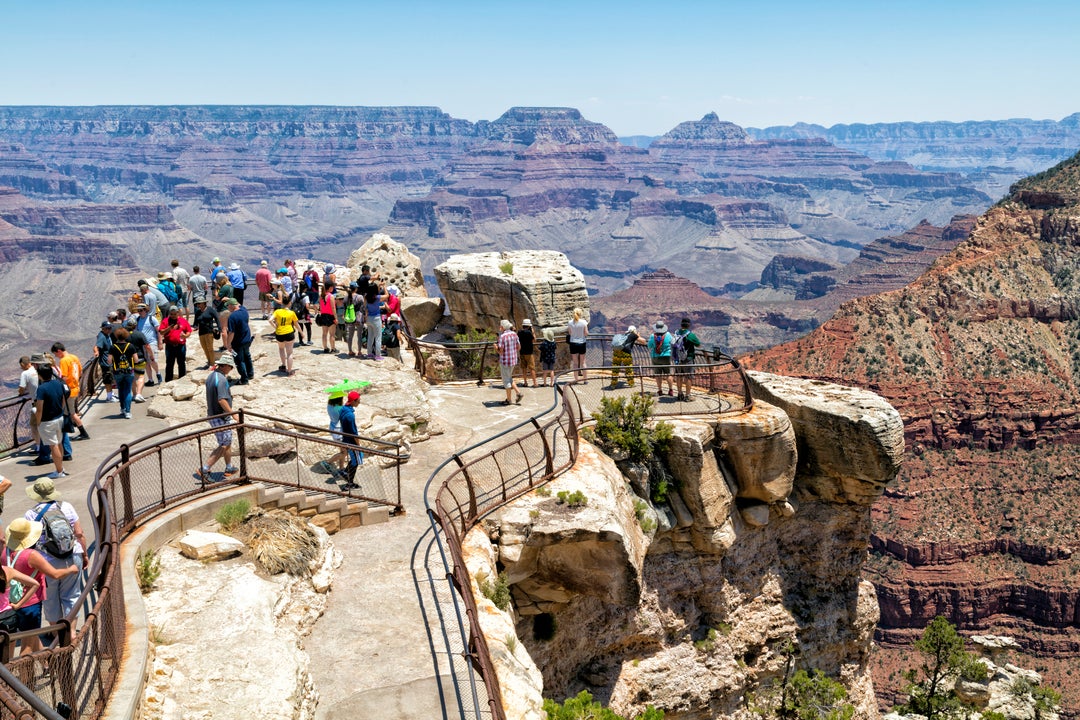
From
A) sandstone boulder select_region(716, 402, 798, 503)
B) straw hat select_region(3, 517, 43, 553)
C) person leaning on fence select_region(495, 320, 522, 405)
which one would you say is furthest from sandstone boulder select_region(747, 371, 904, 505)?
straw hat select_region(3, 517, 43, 553)

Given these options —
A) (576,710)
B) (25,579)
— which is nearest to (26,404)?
(25,579)

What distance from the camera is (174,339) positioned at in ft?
82.2

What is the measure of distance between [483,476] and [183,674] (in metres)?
8.80

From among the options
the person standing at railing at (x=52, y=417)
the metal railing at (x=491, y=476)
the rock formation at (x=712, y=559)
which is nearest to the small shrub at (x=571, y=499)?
the rock formation at (x=712, y=559)

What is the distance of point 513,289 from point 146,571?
21872 millimetres

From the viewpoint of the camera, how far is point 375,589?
49.6ft

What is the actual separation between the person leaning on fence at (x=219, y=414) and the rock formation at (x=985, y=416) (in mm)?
66591

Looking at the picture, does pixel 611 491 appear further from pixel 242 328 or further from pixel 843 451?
pixel 242 328

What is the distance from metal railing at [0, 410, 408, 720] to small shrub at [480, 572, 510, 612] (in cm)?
256

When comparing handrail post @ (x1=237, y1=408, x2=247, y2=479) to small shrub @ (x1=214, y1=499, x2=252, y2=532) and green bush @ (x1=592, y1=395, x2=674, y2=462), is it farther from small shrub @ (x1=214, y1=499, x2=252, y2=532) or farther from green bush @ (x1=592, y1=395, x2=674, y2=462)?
green bush @ (x1=592, y1=395, x2=674, y2=462)

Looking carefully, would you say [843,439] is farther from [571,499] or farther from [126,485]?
[126,485]

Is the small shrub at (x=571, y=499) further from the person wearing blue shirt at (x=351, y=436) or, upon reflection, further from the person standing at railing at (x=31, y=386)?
the person standing at railing at (x=31, y=386)

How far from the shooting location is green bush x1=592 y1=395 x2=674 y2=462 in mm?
22094

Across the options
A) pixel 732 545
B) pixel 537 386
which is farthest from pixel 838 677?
pixel 537 386
